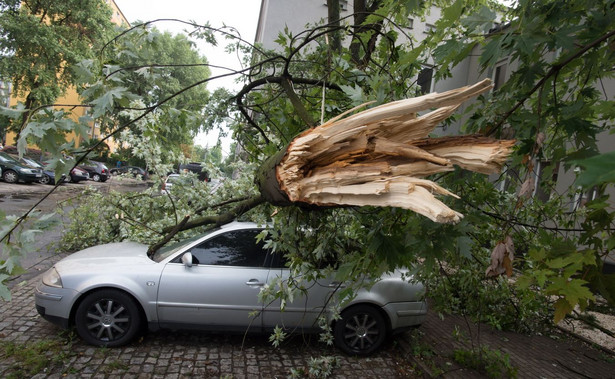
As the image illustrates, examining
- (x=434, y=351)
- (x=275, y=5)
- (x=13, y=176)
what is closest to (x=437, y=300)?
(x=434, y=351)

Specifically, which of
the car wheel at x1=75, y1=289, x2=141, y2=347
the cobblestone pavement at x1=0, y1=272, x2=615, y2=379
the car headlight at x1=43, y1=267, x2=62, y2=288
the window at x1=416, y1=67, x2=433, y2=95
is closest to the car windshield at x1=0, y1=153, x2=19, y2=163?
the cobblestone pavement at x1=0, y1=272, x2=615, y2=379

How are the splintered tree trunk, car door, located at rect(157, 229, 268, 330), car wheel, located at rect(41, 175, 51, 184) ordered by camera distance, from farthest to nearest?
car wheel, located at rect(41, 175, 51, 184) < car door, located at rect(157, 229, 268, 330) < the splintered tree trunk

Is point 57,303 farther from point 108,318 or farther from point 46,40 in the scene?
point 46,40

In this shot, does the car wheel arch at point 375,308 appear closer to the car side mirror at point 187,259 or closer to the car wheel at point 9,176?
the car side mirror at point 187,259

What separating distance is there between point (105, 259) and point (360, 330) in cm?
317

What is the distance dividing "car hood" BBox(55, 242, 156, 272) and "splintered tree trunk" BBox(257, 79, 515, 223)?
11.3ft

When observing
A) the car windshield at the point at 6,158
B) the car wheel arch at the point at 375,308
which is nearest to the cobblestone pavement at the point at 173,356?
the car wheel arch at the point at 375,308

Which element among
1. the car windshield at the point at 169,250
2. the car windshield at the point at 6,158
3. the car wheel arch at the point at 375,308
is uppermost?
the car windshield at the point at 6,158

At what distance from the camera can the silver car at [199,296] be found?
435 cm

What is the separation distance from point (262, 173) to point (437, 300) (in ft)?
7.29

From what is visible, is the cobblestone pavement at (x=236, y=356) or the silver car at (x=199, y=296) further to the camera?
the silver car at (x=199, y=296)

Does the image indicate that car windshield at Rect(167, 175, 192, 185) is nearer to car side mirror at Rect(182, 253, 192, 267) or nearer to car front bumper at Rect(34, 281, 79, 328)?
car side mirror at Rect(182, 253, 192, 267)

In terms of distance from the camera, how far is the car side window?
4664 mm

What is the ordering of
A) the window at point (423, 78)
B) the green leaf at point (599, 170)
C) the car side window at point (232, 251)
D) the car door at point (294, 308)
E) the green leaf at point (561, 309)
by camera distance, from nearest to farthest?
the green leaf at point (599, 170) → the green leaf at point (561, 309) → the window at point (423, 78) → the car door at point (294, 308) → the car side window at point (232, 251)
